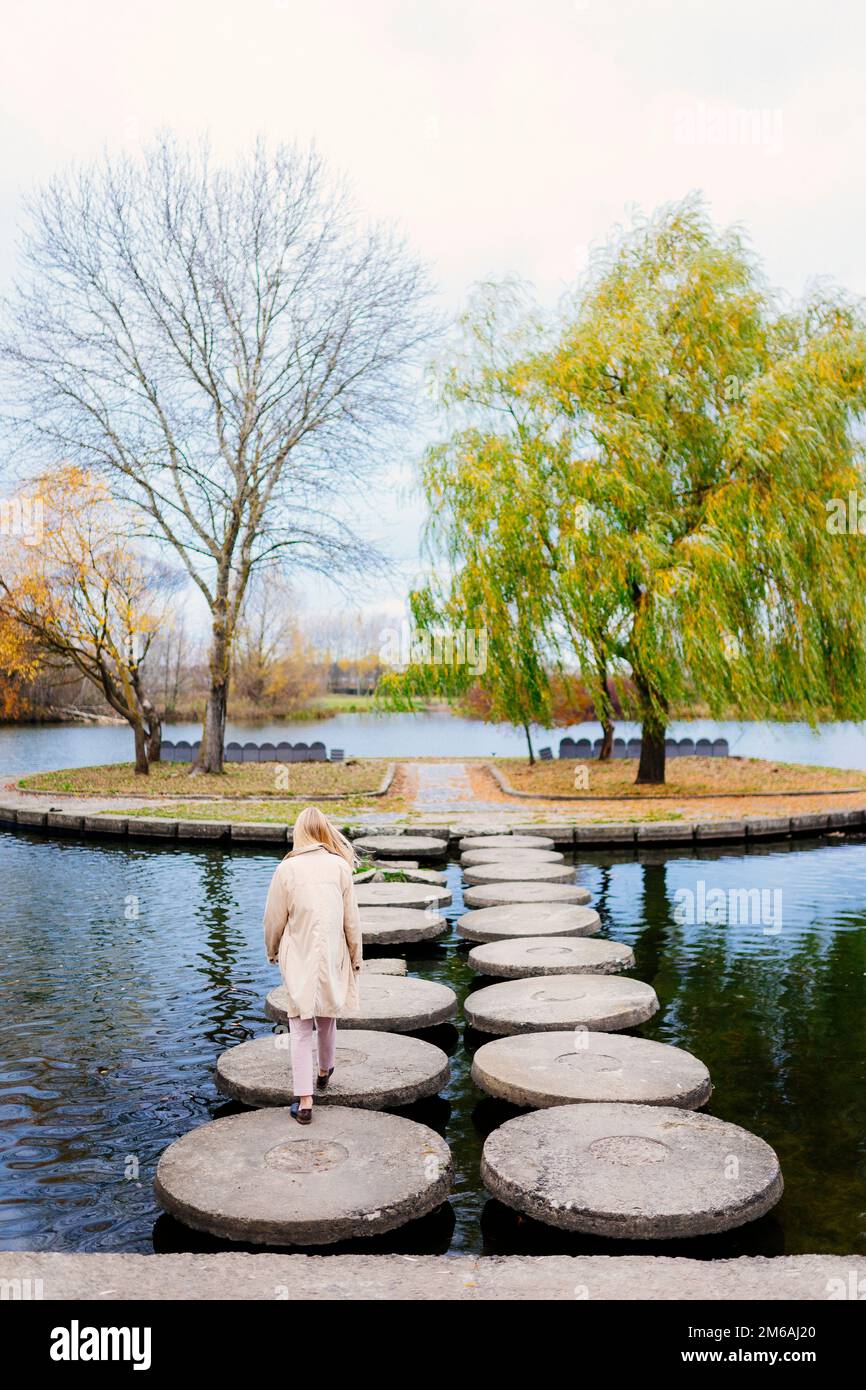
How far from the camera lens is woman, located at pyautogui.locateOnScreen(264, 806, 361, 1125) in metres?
5.41

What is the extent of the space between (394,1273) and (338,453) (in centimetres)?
2310

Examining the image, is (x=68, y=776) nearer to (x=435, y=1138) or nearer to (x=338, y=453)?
(x=338, y=453)

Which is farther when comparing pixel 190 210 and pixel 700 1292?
pixel 190 210

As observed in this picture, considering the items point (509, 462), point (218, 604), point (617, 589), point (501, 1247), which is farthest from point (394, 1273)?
point (218, 604)

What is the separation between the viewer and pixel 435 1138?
534 cm

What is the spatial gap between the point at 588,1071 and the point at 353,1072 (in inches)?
53.9

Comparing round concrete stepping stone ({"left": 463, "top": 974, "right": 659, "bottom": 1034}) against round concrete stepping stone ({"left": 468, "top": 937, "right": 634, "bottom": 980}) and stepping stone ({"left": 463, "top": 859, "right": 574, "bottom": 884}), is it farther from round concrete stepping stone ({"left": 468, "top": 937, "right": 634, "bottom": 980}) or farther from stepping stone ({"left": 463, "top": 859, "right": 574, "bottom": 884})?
stepping stone ({"left": 463, "top": 859, "right": 574, "bottom": 884})

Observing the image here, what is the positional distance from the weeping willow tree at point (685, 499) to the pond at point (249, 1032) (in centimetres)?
616

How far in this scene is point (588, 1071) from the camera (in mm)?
6246

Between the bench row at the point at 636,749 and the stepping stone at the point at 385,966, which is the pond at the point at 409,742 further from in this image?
the stepping stone at the point at 385,966

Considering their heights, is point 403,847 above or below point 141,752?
below

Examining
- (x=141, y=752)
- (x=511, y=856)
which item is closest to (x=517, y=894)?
(x=511, y=856)

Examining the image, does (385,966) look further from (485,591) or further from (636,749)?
(636,749)

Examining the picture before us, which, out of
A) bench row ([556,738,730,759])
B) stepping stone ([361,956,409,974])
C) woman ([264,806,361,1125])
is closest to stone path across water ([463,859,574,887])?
stepping stone ([361,956,409,974])
